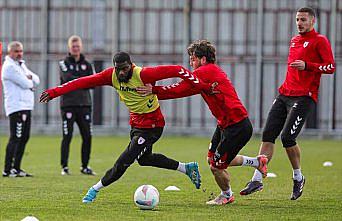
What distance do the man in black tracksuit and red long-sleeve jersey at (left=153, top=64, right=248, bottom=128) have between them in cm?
491

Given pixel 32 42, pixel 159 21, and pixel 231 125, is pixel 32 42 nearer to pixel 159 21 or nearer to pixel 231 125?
pixel 159 21

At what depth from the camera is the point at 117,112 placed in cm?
2719

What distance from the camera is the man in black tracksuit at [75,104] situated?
50.1 ft

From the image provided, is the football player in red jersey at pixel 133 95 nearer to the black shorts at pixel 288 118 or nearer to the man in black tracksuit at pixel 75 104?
the black shorts at pixel 288 118

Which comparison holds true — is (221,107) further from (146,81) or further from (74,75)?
(74,75)

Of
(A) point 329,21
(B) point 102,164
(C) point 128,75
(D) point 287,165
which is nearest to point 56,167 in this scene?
(B) point 102,164

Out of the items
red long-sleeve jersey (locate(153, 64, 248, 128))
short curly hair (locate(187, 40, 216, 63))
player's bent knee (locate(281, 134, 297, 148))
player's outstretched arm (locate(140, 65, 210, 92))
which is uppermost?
short curly hair (locate(187, 40, 216, 63))

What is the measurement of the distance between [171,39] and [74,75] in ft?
41.3

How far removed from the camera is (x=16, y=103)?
48.3 ft

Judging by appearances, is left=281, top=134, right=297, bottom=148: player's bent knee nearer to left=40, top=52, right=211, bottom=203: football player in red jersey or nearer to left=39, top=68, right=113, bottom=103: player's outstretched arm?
left=40, top=52, right=211, bottom=203: football player in red jersey

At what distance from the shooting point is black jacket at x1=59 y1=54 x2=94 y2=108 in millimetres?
15273

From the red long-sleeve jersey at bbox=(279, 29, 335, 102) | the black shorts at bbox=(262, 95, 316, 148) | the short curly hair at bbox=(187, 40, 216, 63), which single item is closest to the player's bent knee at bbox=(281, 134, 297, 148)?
the black shorts at bbox=(262, 95, 316, 148)

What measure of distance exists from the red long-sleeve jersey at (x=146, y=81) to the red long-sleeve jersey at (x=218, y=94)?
4.5 inches

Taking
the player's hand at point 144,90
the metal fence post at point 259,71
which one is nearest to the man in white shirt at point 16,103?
the player's hand at point 144,90
